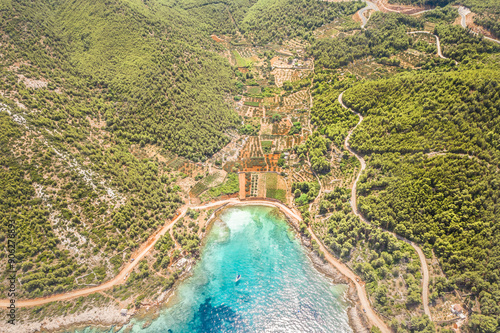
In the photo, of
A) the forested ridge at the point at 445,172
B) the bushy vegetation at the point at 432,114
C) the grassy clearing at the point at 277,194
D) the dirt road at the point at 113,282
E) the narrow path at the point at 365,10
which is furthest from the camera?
the narrow path at the point at 365,10

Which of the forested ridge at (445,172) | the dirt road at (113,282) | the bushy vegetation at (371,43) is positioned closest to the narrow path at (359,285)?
the forested ridge at (445,172)

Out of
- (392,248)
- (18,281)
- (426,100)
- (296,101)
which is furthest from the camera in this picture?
(296,101)

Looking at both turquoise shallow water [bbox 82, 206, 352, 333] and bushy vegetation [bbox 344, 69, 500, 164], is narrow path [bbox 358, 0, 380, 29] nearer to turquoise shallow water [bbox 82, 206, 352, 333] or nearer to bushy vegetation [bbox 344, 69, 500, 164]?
bushy vegetation [bbox 344, 69, 500, 164]

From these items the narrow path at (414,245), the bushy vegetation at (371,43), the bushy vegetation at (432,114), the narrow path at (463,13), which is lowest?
the narrow path at (414,245)

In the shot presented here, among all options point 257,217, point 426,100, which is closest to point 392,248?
point 257,217

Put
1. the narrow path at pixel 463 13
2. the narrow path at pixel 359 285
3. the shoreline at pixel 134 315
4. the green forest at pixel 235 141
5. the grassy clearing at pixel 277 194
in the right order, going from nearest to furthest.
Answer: the shoreline at pixel 134 315 → the narrow path at pixel 359 285 → the green forest at pixel 235 141 → the grassy clearing at pixel 277 194 → the narrow path at pixel 463 13

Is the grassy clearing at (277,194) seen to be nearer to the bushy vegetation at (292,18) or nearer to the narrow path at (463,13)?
the bushy vegetation at (292,18)

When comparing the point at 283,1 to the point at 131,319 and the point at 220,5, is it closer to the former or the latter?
the point at 220,5

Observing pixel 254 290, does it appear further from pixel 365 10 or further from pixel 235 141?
pixel 365 10

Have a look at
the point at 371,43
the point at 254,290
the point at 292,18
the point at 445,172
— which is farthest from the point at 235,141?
the point at 292,18
